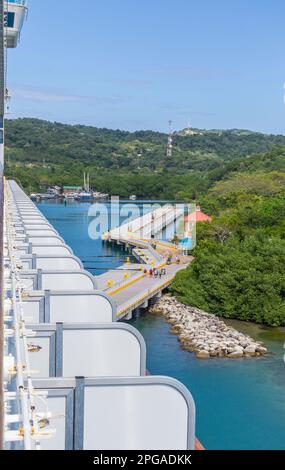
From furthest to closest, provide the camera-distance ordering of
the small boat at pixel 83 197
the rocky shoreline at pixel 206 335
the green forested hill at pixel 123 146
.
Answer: the green forested hill at pixel 123 146
the small boat at pixel 83 197
the rocky shoreline at pixel 206 335

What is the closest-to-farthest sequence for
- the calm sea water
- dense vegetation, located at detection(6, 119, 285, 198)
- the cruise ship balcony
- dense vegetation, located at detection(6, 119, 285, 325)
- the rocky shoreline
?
1. the calm sea water
2. the rocky shoreline
3. dense vegetation, located at detection(6, 119, 285, 325)
4. the cruise ship balcony
5. dense vegetation, located at detection(6, 119, 285, 198)

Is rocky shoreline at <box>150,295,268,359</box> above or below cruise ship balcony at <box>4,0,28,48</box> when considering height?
below

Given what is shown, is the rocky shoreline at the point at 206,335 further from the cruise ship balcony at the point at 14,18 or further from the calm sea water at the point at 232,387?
the cruise ship balcony at the point at 14,18

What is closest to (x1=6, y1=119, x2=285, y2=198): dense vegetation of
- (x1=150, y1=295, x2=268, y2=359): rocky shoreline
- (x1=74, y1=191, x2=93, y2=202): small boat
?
(x1=74, y1=191, x2=93, y2=202): small boat

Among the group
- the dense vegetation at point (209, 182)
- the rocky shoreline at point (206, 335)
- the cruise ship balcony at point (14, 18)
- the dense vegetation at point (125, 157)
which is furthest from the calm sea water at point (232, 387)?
the dense vegetation at point (125, 157)

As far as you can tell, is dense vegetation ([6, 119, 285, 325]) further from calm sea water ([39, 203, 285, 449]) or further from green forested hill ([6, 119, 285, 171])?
calm sea water ([39, 203, 285, 449])

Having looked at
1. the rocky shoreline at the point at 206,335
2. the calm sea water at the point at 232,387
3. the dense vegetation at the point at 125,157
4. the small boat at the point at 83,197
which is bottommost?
the calm sea water at the point at 232,387

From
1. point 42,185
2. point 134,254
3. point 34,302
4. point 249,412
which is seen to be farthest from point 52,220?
point 34,302
